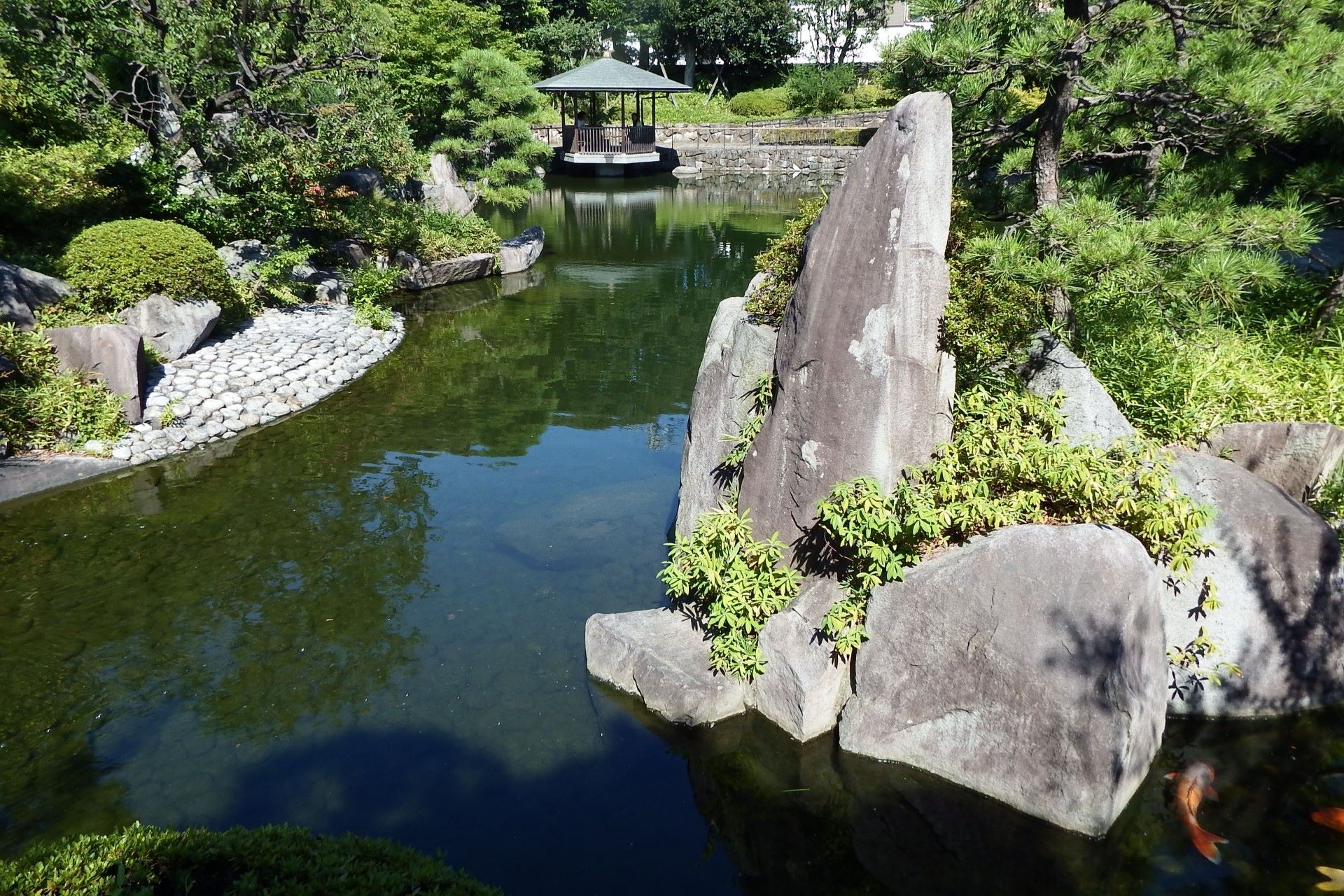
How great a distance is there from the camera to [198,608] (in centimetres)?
735

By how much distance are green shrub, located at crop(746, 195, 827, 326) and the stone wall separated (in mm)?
33024

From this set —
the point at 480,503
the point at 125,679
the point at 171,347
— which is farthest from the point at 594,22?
the point at 125,679

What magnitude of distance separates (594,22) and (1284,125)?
4440 centimetres

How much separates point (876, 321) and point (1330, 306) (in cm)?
556

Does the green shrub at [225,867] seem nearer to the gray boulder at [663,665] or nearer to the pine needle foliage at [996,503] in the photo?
the gray boulder at [663,665]

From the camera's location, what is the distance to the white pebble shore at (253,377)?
10.5 m

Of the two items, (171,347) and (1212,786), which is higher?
(171,347)

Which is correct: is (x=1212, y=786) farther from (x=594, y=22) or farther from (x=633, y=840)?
(x=594, y=22)

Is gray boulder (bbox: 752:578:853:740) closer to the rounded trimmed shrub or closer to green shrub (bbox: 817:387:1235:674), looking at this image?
green shrub (bbox: 817:387:1235:674)

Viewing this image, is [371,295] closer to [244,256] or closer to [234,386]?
[244,256]

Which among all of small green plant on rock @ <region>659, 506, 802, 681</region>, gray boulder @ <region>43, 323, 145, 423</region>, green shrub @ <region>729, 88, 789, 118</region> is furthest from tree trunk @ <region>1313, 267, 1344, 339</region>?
green shrub @ <region>729, 88, 789, 118</region>

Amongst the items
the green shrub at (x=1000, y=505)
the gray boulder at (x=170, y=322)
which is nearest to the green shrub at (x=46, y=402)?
the gray boulder at (x=170, y=322)

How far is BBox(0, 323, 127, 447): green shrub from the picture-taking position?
9.59m

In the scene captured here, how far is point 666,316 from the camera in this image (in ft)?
55.4
